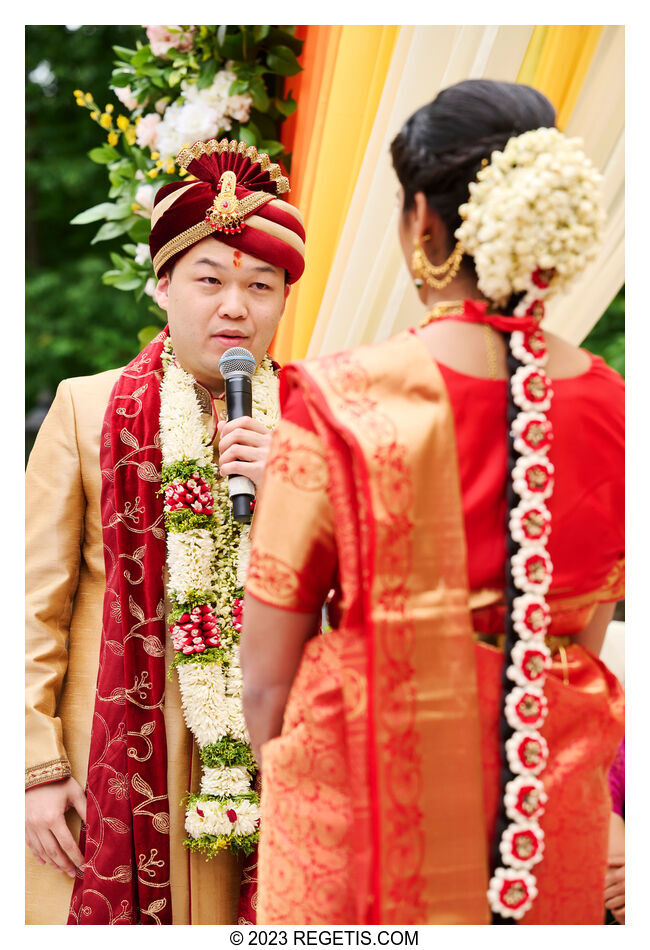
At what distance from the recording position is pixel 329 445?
1.51 metres

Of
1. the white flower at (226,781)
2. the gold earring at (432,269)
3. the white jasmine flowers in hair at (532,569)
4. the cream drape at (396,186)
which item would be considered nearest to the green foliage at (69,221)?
the cream drape at (396,186)

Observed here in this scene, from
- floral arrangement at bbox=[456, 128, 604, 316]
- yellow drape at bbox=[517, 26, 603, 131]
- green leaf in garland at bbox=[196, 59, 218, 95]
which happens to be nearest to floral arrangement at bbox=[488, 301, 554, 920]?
floral arrangement at bbox=[456, 128, 604, 316]

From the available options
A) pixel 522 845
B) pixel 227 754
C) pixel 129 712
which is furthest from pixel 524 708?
pixel 129 712

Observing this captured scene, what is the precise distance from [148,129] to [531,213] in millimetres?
1902

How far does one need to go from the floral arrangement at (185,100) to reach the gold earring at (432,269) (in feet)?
5.09

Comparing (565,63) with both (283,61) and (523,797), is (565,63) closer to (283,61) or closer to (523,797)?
(283,61)

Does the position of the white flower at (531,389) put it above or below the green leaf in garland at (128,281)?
above

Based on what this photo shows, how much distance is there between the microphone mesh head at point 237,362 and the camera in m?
2.23

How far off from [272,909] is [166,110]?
240 cm

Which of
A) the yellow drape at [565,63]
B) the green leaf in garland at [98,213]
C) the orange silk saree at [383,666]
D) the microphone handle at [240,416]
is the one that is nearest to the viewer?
the orange silk saree at [383,666]

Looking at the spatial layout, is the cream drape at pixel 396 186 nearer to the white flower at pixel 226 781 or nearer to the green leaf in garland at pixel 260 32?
the green leaf in garland at pixel 260 32

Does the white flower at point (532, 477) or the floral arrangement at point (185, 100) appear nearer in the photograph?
the white flower at point (532, 477)

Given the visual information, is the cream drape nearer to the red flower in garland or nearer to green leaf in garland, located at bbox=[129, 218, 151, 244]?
green leaf in garland, located at bbox=[129, 218, 151, 244]

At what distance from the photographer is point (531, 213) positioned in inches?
59.9
